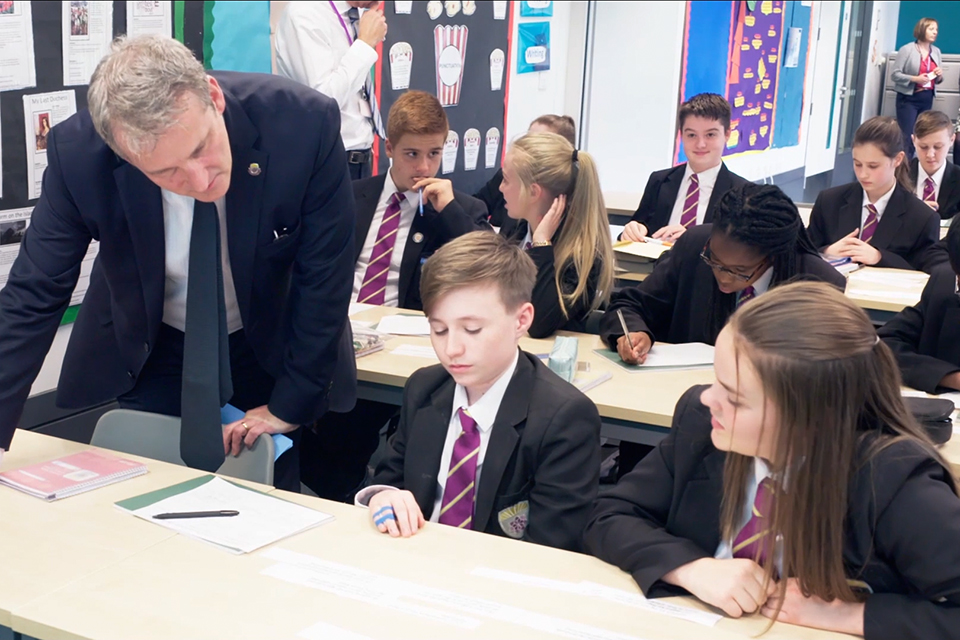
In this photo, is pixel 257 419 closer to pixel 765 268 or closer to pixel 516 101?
pixel 765 268

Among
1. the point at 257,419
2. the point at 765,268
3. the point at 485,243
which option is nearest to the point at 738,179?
the point at 765,268

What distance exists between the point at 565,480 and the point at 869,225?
3.25 meters

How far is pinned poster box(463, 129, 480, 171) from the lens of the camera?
6.04m

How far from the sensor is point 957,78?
5.66 meters

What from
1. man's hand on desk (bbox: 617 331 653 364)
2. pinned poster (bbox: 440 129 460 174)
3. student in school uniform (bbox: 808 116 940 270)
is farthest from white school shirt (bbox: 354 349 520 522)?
pinned poster (bbox: 440 129 460 174)

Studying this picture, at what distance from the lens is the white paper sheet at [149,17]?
3.50m

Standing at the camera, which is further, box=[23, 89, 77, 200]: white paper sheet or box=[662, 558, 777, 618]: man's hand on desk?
box=[23, 89, 77, 200]: white paper sheet

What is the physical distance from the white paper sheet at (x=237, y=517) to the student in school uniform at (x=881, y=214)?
10.6 ft

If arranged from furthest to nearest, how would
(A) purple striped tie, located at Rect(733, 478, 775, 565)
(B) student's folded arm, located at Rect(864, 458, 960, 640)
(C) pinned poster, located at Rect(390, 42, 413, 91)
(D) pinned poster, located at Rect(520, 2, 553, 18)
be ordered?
(D) pinned poster, located at Rect(520, 2, 553, 18)
(C) pinned poster, located at Rect(390, 42, 413, 91)
(A) purple striped tie, located at Rect(733, 478, 775, 565)
(B) student's folded arm, located at Rect(864, 458, 960, 640)

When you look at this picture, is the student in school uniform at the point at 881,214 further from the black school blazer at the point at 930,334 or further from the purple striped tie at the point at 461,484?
the purple striped tie at the point at 461,484

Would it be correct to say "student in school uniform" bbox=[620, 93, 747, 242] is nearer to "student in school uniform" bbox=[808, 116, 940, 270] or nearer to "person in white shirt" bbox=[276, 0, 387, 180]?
"student in school uniform" bbox=[808, 116, 940, 270]

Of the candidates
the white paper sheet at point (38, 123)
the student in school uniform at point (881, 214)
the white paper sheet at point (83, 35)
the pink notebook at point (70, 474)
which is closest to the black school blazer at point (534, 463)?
the pink notebook at point (70, 474)

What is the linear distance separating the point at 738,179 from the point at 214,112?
11.0ft

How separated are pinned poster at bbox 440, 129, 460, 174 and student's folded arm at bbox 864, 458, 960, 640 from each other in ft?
15.5
